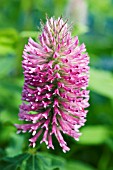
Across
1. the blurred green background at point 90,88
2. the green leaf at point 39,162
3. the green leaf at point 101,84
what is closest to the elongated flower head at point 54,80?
the green leaf at point 39,162

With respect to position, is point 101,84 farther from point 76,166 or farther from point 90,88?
point 76,166

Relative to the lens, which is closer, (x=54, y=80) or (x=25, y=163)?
(x=54, y=80)

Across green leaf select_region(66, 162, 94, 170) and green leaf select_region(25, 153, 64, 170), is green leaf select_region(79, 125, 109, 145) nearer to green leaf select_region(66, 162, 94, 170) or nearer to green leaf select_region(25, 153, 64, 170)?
green leaf select_region(66, 162, 94, 170)

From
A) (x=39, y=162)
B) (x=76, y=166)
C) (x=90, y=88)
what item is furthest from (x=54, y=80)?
(x=76, y=166)

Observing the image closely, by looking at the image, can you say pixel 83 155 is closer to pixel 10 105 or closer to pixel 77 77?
pixel 10 105

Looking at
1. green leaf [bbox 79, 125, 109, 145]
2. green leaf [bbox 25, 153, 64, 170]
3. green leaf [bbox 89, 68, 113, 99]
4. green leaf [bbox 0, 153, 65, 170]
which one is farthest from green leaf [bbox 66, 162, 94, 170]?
green leaf [bbox 0, 153, 65, 170]

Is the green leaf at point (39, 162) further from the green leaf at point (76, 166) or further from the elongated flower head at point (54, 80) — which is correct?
the green leaf at point (76, 166)

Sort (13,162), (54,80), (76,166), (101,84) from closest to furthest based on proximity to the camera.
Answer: (54,80) → (13,162) → (101,84) → (76,166)
